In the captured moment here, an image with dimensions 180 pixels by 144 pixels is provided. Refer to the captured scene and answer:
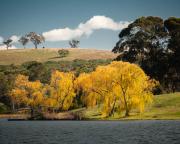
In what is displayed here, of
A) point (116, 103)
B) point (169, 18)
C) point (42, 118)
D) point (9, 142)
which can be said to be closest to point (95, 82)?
point (116, 103)

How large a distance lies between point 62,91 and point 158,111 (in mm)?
25227

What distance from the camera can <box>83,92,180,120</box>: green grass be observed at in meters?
69.8

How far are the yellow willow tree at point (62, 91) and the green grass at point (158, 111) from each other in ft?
19.1

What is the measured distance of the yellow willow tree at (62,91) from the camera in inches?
3516

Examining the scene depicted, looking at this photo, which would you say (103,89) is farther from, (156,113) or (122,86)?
(156,113)

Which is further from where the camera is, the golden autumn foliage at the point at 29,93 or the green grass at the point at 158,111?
the golden autumn foliage at the point at 29,93

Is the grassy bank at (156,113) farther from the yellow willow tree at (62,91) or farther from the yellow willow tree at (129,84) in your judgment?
the yellow willow tree at (62,91)

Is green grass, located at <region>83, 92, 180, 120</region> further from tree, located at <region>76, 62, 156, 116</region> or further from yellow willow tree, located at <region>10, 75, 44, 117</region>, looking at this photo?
yellow willow tree, located at <region>10, 75, 44, 117</region>

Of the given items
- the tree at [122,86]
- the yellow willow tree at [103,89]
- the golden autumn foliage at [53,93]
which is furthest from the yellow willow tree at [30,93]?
the tree at [122,86]

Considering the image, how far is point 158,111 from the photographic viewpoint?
7425cm

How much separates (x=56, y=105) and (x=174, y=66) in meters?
31.8

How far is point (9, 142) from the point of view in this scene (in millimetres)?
32875

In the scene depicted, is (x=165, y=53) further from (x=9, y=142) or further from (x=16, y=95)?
(x=9, y=142)

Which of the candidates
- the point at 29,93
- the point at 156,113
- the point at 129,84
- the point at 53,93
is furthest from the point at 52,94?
the point at 156,113
